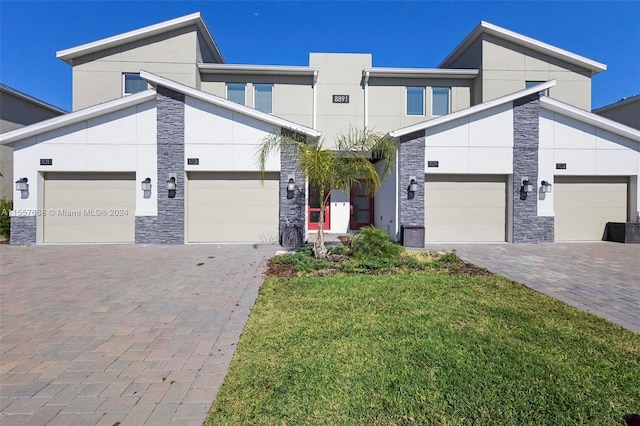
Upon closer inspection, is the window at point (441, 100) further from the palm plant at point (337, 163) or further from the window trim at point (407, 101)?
the palm plant at point (337, 163)

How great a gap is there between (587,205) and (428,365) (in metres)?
12.5

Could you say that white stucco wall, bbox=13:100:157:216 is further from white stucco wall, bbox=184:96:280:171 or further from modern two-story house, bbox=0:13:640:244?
white stucco wall, bbox=184:96:280:171

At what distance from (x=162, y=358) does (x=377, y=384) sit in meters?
2.26

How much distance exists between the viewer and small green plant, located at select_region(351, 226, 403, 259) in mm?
8117

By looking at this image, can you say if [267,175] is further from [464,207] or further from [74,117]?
[464,207]

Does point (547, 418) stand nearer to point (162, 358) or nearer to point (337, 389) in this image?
point (337, 389)

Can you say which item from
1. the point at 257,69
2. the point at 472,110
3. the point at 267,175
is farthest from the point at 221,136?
the point at 472,110

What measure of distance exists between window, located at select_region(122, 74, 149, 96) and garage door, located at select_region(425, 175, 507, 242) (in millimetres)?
13434

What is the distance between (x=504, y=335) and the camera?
3.75 meters

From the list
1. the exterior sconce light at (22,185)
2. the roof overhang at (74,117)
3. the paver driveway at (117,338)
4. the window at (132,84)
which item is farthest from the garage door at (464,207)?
the exterior sconce light at (22,185)

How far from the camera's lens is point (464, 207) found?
454 inches

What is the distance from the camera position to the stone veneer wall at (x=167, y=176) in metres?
10.6

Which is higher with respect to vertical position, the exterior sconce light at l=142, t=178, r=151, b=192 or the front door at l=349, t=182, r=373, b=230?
the exterior sconce light at l=142, t=178, r=151, b=192

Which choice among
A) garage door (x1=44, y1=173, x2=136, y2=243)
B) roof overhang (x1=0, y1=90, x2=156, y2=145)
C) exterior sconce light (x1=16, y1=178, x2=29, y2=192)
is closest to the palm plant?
roof overhang (x1=0, y1=90, x2=156, y2=145)
